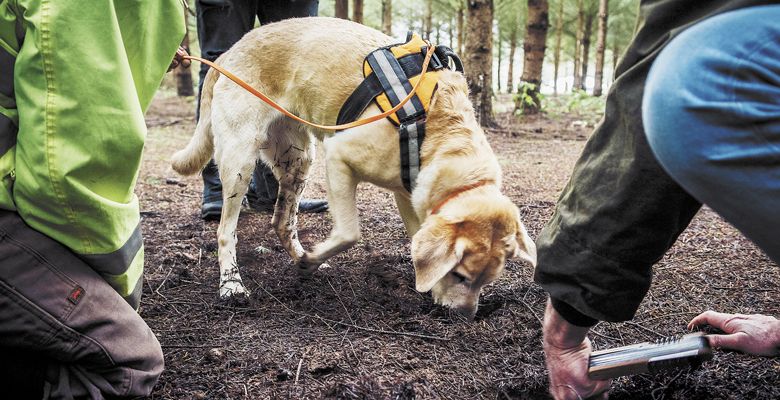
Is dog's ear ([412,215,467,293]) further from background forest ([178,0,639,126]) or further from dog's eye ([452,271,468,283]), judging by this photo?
background forest ([178,0,639,126])

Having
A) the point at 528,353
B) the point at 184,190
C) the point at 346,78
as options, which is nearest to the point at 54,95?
the point at 346,78

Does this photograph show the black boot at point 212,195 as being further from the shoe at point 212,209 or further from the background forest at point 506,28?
the background forest at point 506,28

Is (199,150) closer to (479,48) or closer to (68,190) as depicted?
(68,190)

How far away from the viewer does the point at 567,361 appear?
187cm

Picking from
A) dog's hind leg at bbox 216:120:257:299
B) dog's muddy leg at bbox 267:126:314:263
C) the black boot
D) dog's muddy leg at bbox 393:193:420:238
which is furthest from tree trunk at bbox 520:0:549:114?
dog's hind leg at bbox 216:120:257:299

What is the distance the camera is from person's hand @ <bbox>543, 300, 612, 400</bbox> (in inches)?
71.4

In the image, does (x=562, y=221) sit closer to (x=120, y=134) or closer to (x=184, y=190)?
(x=120, y=134)

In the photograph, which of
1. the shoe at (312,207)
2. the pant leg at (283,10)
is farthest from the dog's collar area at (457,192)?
the shoe at (312,207)

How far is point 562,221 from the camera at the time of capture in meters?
1.66

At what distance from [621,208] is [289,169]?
269 cm

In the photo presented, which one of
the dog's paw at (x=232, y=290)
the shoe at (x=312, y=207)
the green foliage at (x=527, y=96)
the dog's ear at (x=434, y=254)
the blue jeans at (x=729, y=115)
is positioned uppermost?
the blue jeans at (x=729, y=115)

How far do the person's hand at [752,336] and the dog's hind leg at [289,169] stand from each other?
2.35m

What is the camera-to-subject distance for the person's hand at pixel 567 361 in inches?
71.4

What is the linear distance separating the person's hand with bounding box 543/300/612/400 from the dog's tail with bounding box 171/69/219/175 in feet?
8.33
